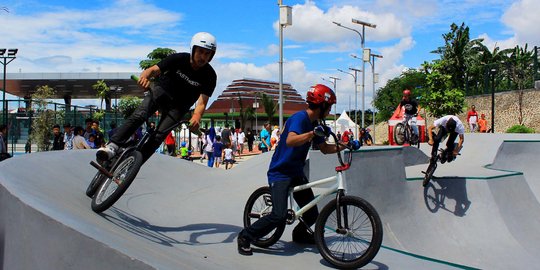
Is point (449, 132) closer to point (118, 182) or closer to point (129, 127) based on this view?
point (129, 127)

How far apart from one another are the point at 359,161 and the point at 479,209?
3124 millimetres

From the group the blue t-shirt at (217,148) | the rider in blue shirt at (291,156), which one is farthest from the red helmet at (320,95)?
the blue t-shirt at (217,148)

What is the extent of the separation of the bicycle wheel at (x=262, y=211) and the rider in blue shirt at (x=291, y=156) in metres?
0.19

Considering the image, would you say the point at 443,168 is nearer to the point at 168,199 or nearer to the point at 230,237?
the point at 168,199

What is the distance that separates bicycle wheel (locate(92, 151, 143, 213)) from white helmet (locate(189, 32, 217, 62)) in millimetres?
1201

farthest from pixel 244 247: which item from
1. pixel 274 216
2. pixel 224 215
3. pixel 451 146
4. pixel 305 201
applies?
pixel 451 146

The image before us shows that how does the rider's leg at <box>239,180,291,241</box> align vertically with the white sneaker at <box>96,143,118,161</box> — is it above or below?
below

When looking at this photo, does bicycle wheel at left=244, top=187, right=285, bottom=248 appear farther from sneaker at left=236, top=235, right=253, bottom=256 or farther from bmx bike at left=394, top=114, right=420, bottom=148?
bmx bike at left=394, top=114, right=420, bottom=148

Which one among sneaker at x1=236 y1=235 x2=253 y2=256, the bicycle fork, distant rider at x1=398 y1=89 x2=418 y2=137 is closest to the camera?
the bicycle fork

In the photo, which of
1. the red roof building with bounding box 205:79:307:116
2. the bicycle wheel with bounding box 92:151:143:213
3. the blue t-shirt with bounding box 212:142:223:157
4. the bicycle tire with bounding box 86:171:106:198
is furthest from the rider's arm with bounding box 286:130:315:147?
the red roof building with bounding box 205:79:307:116

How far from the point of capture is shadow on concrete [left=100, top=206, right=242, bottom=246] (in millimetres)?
4527

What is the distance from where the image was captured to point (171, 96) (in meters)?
4.88

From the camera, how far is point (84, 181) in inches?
252

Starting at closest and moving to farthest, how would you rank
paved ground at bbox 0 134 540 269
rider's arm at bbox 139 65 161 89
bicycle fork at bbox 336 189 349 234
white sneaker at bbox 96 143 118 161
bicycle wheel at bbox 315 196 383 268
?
paved ground at bbox 0 134 540 269 < bicycle wheel at bbox 315 196 383 268 < bicycle fork at bbox 336 189 349 234 < rider's arm at bbox 139 65 161 89 < white sneaker at bbox 96 143 118 161
